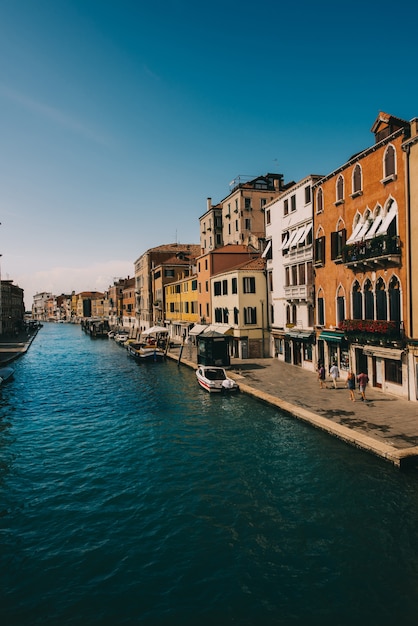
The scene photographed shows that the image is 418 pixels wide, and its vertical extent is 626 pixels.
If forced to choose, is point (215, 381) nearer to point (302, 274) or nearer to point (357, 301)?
point (357, 301)

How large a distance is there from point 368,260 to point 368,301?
2.63 metres

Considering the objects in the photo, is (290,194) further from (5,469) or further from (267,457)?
(5,469)

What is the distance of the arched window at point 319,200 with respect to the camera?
29.8 meters

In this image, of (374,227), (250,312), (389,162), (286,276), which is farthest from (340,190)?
(250,312)

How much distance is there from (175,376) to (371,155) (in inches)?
932

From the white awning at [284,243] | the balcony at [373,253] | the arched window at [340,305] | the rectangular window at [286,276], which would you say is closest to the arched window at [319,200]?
the balcony at [373,253]

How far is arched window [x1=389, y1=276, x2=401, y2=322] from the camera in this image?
21953mm

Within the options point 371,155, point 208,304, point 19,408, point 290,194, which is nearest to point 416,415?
point 371,155

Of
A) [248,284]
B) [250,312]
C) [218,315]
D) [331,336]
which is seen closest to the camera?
[331,336]

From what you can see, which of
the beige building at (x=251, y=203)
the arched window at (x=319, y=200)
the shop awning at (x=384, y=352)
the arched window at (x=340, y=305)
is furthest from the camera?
the beige building at (x=251, y=203)

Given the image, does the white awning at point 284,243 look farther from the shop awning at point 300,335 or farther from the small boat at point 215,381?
the small boat at point 215,381

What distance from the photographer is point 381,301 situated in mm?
23375

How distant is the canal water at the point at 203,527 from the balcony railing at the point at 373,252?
9.87 m

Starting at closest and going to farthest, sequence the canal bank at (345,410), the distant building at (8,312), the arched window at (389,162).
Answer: the canal bank at (345,410) → the arched window at (389,162) → the distant building at (8,312)
